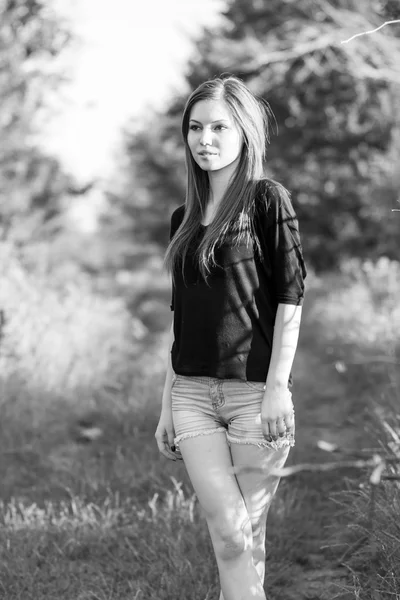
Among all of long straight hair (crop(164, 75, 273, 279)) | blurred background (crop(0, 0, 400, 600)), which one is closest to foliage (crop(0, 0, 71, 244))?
blurred background (crop(0, 0, 400, 600))

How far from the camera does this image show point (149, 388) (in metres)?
5.60

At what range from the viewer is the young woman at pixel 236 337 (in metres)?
2.32

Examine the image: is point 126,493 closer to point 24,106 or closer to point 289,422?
point 289,422

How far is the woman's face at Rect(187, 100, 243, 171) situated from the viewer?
96.9 inches

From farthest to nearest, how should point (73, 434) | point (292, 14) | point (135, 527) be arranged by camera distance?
1. point (292, 14)
2. point (73, 434)
3. point (135, 527)

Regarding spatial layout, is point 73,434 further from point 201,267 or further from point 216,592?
point 201,267

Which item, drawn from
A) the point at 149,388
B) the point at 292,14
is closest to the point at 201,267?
the point at 149,388

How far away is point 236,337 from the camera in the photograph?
2.35m

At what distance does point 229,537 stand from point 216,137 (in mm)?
1401

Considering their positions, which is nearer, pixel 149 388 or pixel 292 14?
pixel 149 388

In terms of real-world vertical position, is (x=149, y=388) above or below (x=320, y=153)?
below

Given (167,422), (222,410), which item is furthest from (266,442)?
(167,422)

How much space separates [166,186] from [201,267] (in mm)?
17708

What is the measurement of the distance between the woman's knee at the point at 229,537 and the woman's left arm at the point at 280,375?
325 mm
